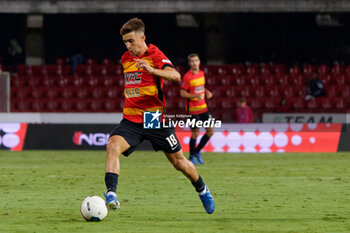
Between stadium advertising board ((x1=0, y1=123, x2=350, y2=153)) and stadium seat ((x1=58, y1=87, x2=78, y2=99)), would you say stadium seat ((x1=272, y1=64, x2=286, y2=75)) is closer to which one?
stadium advertising board ((x1=0, y1=123, x2=350, y2=153))

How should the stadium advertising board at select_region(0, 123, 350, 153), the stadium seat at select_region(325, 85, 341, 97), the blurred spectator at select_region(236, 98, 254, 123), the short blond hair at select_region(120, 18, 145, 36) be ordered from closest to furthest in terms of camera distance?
the short blond hair at select_region(120, 18, 145, 36)
the stadium advertising board at select_region(0, 123, 350, 153)
the blurred spectator at select_region(236, 98, 254, 123)
the stadium seat at select_region(325, 85, 341, 97)

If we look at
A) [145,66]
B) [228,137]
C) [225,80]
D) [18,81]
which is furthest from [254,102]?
[145,66]

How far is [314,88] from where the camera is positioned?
23406 millimetres

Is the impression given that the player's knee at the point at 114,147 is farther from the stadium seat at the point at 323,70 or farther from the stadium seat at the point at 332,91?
the stadium seat at the point at 323,70

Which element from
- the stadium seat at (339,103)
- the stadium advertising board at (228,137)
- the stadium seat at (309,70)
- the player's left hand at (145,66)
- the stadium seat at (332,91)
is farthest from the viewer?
the stadium seat at (309,70)

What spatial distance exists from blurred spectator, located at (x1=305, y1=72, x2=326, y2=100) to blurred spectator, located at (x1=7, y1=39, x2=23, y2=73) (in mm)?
10066

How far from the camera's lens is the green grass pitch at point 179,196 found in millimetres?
7211

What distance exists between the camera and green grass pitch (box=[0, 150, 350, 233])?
7.21m

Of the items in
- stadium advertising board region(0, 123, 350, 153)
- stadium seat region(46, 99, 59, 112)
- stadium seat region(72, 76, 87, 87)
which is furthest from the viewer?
stadium seat region(72, 76, 87, 87)

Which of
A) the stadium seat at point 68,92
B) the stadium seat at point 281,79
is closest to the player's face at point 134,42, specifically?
the stadium seat at point 68,92

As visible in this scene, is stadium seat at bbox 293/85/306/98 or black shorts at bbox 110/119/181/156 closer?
black shorts at bbox 110/119/181/156

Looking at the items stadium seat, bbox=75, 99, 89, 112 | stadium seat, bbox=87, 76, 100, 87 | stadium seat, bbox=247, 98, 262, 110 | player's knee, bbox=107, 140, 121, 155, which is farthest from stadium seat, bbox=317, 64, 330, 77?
player's knee, bbox=107, 140, 121, 155

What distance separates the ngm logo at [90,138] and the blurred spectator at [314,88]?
704 cm

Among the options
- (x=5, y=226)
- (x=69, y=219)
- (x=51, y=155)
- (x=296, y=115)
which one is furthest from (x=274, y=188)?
(x=296, y=115)
